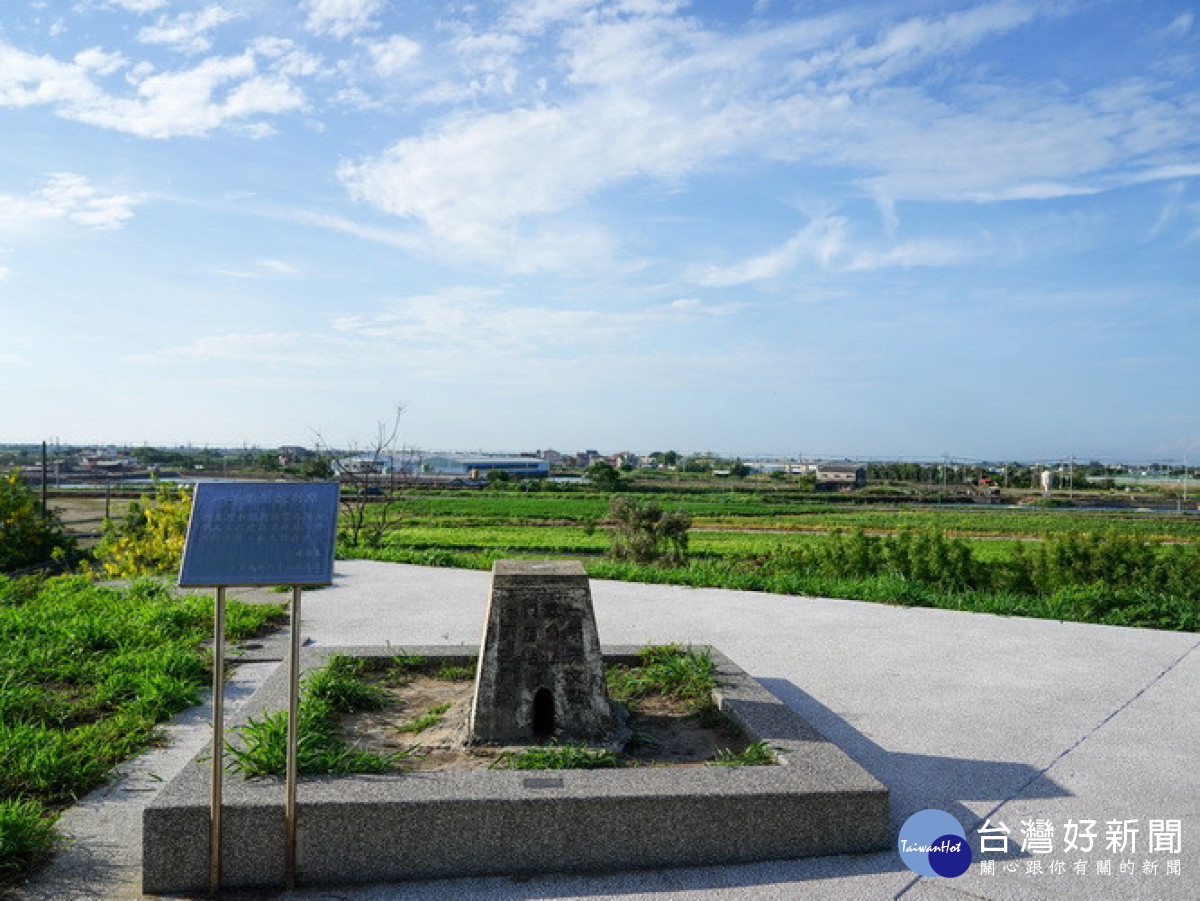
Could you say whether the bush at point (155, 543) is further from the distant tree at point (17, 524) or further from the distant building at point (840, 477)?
the distant building at point (840, 477)

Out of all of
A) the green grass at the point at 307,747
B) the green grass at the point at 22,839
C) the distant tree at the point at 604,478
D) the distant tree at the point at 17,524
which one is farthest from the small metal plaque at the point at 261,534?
the distant tree at the point at 604,478

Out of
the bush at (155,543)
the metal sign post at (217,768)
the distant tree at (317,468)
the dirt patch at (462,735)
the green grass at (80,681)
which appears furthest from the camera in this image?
the distant tree at (317,468)

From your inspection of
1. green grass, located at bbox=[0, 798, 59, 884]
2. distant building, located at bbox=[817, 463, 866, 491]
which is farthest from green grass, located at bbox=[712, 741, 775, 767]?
distant building, located at bbox=[817, 463, 866, 491]

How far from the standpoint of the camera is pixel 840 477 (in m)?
99.6

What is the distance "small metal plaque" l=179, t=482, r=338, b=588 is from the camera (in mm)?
3342

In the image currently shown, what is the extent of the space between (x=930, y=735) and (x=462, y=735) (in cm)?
266

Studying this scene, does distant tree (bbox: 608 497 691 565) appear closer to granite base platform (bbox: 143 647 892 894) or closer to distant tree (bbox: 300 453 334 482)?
distant tree (bbox: 300 453 334 482)

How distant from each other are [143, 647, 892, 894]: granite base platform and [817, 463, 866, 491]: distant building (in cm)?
8380

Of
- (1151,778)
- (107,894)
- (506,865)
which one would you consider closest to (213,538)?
(107,894)

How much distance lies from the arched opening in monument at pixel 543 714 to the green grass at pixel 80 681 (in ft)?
6.94

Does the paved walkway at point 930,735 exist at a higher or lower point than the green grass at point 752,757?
lower

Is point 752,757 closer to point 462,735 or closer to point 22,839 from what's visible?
point 462,735

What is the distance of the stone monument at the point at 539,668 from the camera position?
4387 mm

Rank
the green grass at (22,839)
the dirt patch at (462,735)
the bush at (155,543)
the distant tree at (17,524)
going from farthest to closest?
the distant tree at (17,524)
the bush at (155,543)
the dirt patch at (462,735)
the green grass at (22,839)
